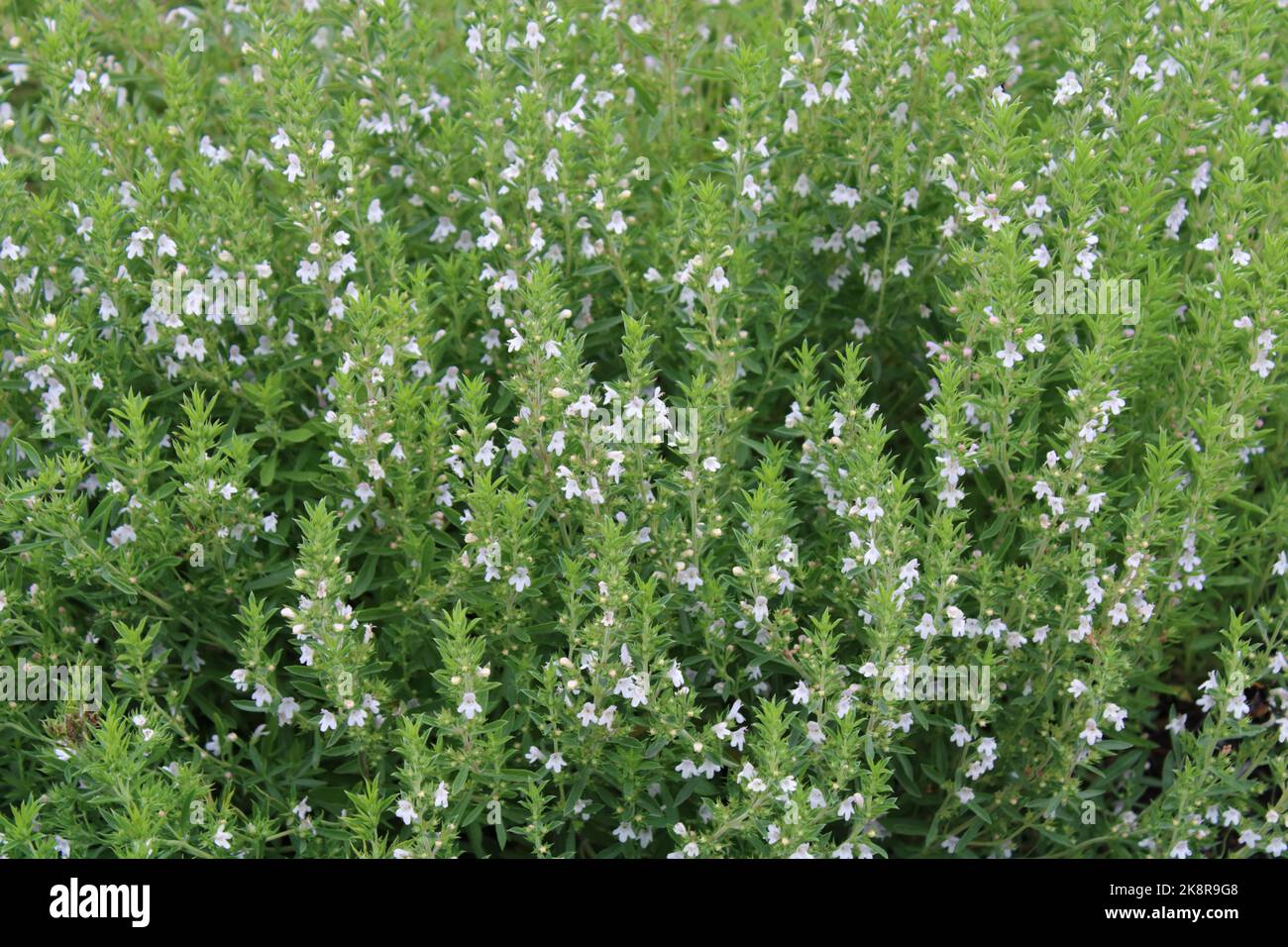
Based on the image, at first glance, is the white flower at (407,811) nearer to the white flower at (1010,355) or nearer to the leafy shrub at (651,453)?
the leafy shrub at (651,453)

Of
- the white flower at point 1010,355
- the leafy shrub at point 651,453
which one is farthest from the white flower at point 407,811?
the white flower at point 1010,355

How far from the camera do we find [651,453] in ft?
13.4

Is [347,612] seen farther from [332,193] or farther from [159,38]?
[159,38]

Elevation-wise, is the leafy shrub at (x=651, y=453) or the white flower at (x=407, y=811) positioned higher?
the leafy shrub at (x=651, y=453)

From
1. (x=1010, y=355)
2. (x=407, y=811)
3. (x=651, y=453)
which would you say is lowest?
(x=407, y=811)

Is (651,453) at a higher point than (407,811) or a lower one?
higher

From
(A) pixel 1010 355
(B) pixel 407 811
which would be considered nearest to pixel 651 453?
(A) pixel 1010 355

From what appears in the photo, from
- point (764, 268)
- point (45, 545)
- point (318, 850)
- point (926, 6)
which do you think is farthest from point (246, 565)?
point (926, 6)

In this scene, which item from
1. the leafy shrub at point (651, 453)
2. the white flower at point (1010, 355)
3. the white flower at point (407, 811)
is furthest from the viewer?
the white flower at point (1010, 355)

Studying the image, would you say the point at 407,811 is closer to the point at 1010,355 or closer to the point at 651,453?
the point at 651,453

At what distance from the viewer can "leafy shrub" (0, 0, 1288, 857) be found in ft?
13.0

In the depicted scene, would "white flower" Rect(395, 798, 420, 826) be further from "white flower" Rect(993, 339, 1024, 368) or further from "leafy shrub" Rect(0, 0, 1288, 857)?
"white flower" Rect(993, 339, 1024, 368)

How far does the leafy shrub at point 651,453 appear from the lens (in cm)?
397

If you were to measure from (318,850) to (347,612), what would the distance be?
86 centimetres
